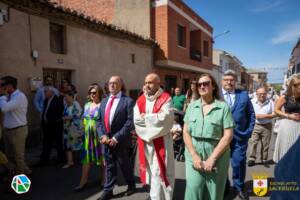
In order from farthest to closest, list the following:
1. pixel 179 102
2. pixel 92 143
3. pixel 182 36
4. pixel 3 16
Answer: pixel 182 36 → pixel 179 102 → pixel 3 16 → pixel 92 143

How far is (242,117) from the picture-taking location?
3764mm

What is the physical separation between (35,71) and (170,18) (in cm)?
850

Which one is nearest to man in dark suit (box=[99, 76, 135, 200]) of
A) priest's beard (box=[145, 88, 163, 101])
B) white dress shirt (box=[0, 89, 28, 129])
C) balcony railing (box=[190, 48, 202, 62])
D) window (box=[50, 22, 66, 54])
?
priest's beard (box=[145, 88, 163, 101])

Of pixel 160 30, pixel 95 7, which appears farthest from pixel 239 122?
pixel 95 7

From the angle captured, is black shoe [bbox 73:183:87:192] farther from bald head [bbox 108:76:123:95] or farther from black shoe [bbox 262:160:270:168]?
black shoe [bbox 262:160:270:168]

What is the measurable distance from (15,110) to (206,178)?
3.60 meters

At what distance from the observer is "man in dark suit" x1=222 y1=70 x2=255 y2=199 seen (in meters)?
3.76

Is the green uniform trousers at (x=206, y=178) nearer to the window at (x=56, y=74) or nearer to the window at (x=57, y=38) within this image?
the window at (x=56, y=74)

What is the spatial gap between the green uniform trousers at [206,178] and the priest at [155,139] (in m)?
0.62

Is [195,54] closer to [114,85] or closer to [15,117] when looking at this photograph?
[114,85]

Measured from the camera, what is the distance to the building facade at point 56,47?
6.67 meters

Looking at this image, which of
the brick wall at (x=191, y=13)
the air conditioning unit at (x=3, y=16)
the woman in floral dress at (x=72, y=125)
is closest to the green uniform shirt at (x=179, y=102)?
the woman in floral dress at (x=72, y=125)

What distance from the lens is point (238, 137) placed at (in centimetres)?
378

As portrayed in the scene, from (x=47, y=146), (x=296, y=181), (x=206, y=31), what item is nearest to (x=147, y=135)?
(x=296, y=181)
